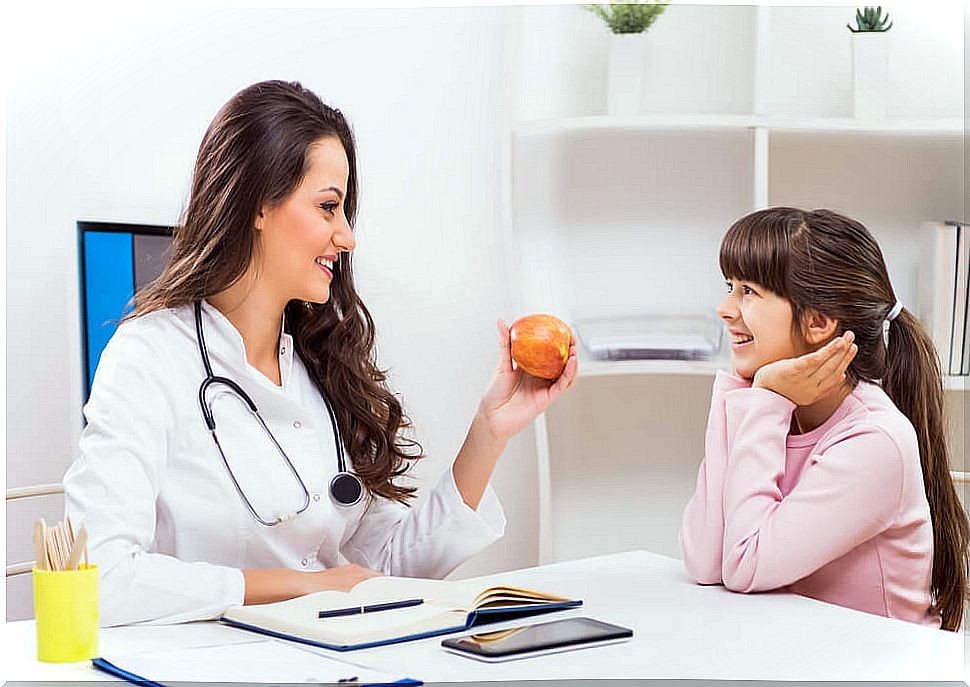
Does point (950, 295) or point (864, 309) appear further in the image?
point (950, 295)

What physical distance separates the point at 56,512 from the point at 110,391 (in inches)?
32.3

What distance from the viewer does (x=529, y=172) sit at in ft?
7.54

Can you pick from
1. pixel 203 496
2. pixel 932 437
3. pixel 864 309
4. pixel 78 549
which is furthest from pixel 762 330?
pixel 78 549

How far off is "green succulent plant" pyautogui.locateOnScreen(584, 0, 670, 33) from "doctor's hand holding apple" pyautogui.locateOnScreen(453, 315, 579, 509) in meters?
0.84

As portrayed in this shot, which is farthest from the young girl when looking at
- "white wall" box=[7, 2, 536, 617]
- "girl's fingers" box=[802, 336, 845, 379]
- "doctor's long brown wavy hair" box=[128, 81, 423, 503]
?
"white wall" box=[7, 2, 536, 617]

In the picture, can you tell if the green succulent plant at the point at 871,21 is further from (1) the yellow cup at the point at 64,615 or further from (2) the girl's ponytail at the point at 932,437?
(1) the yellow cup at the point at 64,615

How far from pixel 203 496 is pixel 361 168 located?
43.8 inches

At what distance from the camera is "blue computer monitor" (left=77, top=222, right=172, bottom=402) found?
1.94 m

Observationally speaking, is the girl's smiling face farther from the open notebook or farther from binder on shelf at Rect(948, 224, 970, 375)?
binder on shelf at Rect(948, 224, 970, 375)

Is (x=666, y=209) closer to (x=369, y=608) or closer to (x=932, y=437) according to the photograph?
(x=932, y=437)

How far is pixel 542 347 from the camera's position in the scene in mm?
1487

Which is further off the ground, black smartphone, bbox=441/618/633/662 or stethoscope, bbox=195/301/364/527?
stethoscope, bbox=195/301/364/527

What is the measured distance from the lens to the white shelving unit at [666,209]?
2.17m

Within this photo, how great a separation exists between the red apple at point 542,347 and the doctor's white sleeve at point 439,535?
0.17 metres
